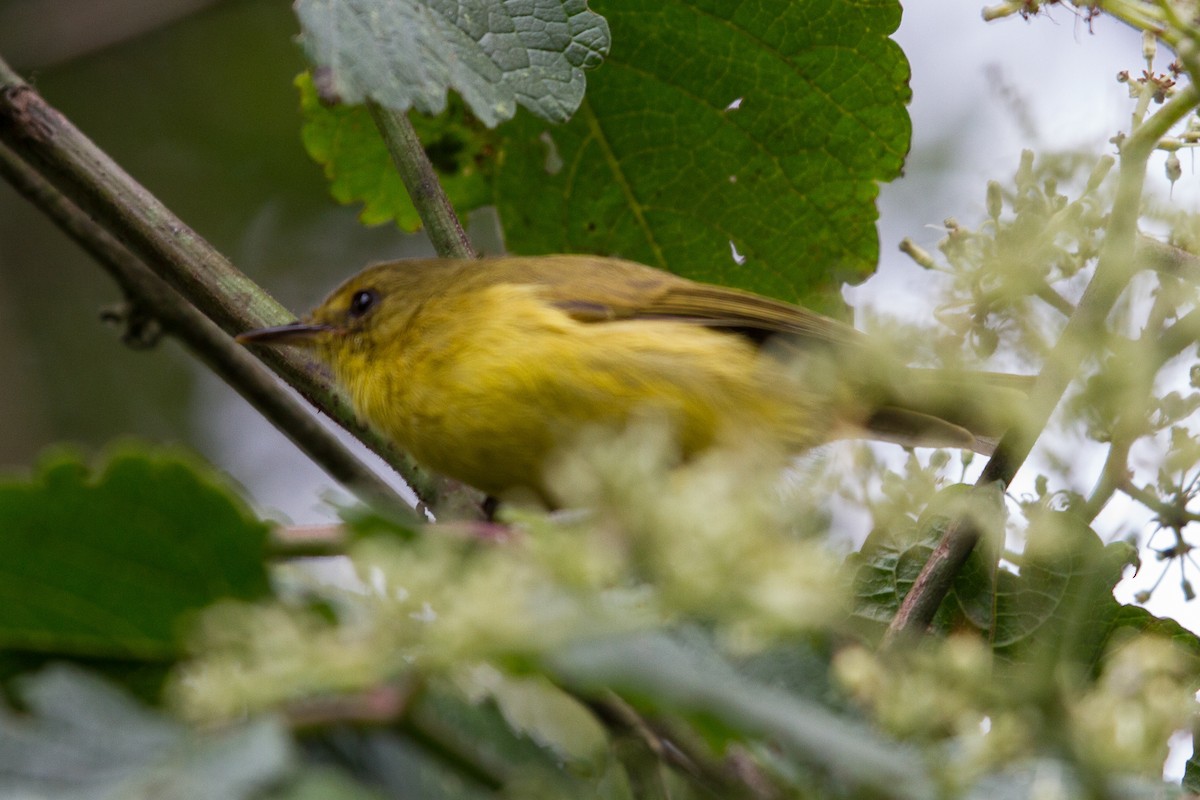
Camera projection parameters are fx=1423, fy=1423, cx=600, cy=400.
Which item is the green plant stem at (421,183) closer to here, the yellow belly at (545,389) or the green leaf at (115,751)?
the yellow belly at (545,389)

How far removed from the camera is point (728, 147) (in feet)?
13.5

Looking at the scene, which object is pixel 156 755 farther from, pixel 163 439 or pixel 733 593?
pixel 163 439

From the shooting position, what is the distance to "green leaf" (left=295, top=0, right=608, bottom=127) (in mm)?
2479

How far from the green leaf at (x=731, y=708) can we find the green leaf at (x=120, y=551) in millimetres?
551

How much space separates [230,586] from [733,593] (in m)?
0.77

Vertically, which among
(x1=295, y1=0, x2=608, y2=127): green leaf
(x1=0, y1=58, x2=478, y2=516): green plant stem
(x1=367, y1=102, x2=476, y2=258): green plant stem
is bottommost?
(x1=0, y1=58, x2=478, y2=516): green plant stem

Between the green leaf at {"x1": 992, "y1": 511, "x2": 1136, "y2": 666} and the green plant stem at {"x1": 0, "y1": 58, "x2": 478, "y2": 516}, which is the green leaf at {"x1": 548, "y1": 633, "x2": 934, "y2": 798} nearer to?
the green leaf at {"x1": 992, "y1": 511, "x2": 1136, "y2": 666}

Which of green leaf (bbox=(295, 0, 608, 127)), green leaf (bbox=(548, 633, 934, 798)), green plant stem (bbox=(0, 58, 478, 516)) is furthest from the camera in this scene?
green plant stem (bbox=(0, 58, 478, 516))

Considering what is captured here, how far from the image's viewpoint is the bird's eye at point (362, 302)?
439cm

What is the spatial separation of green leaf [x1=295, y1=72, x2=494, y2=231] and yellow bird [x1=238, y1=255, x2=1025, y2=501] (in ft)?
0.79

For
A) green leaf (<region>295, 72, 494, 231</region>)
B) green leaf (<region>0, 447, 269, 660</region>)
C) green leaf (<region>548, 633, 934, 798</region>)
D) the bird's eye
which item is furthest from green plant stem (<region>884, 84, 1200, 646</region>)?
the bird's eye

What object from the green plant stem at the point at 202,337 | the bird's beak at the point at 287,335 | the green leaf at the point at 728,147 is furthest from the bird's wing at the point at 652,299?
the green plant stem at the point at 202,337

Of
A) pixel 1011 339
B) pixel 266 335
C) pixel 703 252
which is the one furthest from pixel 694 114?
pixel 1011 339

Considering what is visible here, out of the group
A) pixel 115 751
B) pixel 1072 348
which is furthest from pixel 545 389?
pixel 115 751
